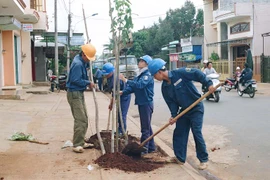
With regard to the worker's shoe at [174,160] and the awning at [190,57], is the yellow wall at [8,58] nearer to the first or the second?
the worker's shoe at [174,160]

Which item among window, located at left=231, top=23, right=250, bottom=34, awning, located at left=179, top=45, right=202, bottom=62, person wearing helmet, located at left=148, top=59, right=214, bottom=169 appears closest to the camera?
person wearing helmet, located at left=148, top=59, right=214, bottom=169

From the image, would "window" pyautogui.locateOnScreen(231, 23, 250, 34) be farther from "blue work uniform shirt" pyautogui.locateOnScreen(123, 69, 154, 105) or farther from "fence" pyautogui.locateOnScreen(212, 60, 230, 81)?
"blue work uniform shirt" pyautogui.locateOnScreen(123, 69, 154, 105)

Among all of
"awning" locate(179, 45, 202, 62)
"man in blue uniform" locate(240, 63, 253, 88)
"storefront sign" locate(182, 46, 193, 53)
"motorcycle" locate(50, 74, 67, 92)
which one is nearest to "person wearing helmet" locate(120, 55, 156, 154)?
"man in blue uniform" locate(240, 63, 253, 88)

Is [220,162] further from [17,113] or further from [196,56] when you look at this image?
[196,56]

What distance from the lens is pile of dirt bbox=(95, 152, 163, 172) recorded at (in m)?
5.02

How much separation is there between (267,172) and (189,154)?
150cm

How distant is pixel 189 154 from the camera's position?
6.50 m

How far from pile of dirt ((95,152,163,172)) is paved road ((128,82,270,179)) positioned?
98 cm

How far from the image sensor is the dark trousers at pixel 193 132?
5.14 metres

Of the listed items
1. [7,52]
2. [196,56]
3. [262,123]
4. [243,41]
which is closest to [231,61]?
[243,41]

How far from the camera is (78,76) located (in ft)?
19.1

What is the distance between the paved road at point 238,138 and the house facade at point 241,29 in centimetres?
1694

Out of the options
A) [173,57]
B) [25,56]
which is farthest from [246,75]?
[173,57]

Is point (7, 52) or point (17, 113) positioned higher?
point (7, 52)
